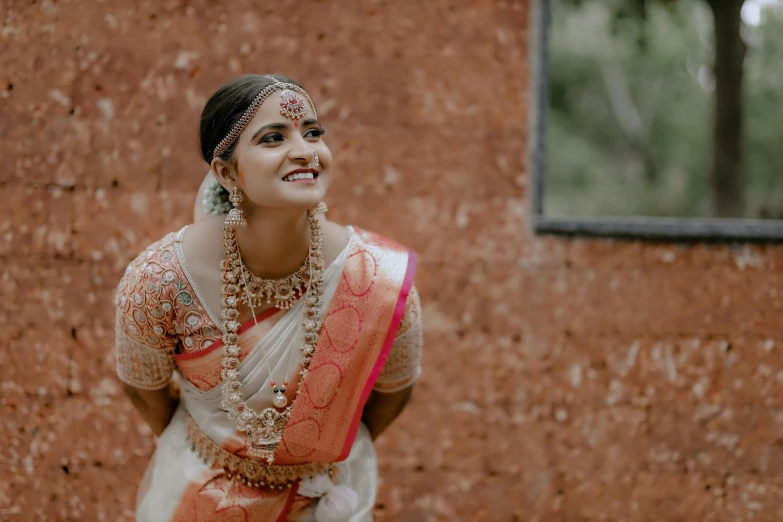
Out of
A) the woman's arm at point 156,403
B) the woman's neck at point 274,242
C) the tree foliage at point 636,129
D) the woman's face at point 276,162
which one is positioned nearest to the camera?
the woman's face at point 276,162

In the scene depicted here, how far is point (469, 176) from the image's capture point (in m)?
3.22

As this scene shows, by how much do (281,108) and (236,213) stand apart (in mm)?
284

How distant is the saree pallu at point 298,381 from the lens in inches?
72.6

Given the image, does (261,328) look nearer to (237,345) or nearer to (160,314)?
(237,345)

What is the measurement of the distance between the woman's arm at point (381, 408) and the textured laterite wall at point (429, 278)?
3.40 feet

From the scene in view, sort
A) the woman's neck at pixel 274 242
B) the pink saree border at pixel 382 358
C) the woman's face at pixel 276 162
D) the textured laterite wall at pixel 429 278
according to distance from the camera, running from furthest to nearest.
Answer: the textured laterite wall at pixel 429 278
the pink saree border at pixel 382 358
the woman's neck at pixel 274 242
the woman's face at pixel 276 162

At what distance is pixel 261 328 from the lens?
1.86m

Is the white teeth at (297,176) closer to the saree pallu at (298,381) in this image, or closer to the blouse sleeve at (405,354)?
the saree pallu at (298,381)

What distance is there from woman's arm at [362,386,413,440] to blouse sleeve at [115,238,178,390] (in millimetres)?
622

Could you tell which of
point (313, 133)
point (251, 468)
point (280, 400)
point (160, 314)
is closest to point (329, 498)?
point (251, 468)

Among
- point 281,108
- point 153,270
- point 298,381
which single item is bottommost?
point 298,381

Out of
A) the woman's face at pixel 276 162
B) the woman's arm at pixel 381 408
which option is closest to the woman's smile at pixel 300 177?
the woman's face at pixel 276 162

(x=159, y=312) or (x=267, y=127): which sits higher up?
(x=267, y=127)

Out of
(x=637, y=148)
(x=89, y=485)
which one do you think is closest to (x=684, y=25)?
(x=637, y=148)
